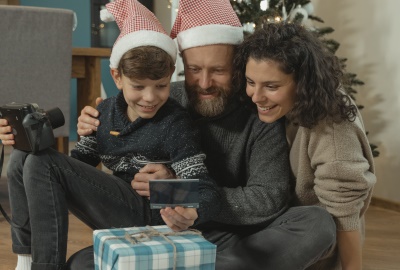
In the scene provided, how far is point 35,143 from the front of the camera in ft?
4.97

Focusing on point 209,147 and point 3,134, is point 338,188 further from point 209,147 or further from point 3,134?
point 3,134

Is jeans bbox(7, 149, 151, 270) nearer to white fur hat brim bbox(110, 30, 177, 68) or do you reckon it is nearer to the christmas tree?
white fur hat brim bbox(110, 30, 177, 68)

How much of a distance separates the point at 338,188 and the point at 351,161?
7 cm

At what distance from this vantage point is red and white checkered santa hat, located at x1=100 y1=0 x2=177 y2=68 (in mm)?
1645

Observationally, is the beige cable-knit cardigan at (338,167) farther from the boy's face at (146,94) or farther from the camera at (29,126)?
the camera at (29,126)

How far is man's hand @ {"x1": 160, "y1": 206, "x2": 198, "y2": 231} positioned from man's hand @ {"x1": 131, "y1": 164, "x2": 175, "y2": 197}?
249 millimetres

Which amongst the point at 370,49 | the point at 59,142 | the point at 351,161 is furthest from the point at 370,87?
the point at 351,161

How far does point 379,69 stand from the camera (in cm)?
320

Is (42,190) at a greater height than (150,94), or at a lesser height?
lesser

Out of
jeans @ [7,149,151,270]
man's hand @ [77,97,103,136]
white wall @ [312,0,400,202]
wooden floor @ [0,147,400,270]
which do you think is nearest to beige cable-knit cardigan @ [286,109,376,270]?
jeans @ [7,149,151,270]

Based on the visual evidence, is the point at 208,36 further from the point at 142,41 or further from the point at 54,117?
the point at 54,117

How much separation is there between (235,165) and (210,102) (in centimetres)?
18

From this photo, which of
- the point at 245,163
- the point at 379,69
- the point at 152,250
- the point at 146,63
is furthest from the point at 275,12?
the point at 152,250

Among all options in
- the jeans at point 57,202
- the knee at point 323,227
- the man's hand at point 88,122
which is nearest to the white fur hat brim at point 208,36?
the man's hand at point 88,122
